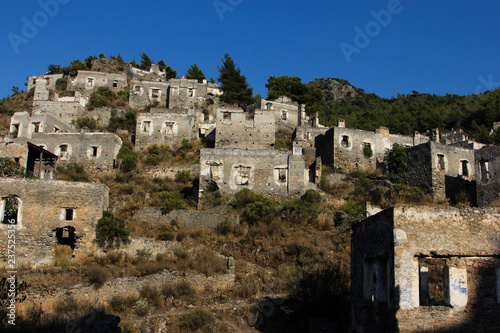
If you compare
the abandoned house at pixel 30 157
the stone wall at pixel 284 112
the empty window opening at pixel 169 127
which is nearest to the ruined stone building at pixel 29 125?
the abandoned house at pixel 30 157

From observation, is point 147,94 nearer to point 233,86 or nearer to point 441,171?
point 233,86

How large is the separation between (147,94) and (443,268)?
43728mm

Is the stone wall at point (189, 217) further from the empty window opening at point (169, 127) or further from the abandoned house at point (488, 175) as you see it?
the empty window opening at point (169, 127)

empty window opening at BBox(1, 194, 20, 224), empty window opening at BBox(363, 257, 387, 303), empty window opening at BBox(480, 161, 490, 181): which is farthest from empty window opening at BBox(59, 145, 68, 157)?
empty window opening at BBox(363, 257, 387, 303)

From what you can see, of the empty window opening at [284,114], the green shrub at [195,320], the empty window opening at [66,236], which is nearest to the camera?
the green shrub at [195,320]

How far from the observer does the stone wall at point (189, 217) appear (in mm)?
26125

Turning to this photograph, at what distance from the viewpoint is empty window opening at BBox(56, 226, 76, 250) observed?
989 inches

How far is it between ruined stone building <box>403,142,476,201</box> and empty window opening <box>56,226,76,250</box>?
836 inches

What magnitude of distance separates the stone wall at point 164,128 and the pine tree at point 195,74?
20212mm

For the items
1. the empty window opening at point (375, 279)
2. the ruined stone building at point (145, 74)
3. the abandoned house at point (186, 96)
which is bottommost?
the empty window opening at point (375, 279)

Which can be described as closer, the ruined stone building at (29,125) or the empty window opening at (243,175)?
A: the empty window opening at (243,175)

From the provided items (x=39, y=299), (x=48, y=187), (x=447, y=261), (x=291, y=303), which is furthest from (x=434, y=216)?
(x=48, y=187)

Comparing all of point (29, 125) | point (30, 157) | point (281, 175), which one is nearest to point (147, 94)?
point (29, 125)

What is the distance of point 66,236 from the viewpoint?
26.1m
